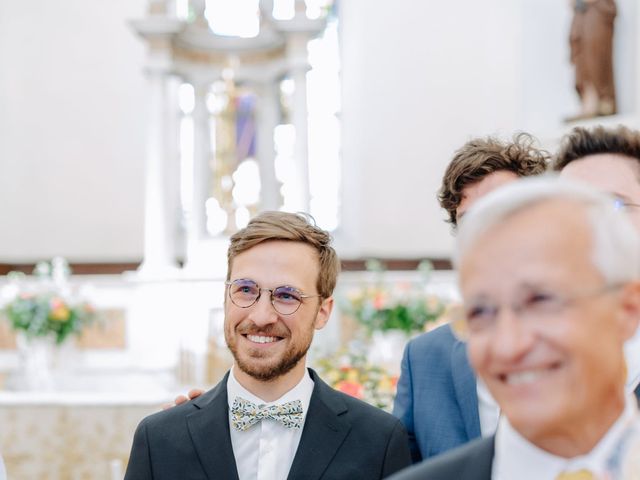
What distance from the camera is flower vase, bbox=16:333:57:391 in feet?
24.8

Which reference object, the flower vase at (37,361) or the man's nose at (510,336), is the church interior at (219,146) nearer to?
the flower vase at (37,361)

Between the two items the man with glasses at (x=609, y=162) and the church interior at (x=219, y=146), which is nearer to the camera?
the man with glasses at (x=609, y=162)

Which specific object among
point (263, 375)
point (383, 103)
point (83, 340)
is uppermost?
point (383, 103)

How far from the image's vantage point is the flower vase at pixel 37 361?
24.8 feet

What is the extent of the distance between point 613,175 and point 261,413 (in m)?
0.94

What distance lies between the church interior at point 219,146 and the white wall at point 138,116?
1.0 inches

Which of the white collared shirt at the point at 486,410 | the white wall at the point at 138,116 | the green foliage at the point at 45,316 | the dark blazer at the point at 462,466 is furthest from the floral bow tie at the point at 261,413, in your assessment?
the white wall at the point at 138,116

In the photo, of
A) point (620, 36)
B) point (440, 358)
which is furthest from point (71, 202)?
point (440, 358)

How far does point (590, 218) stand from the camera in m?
1.05

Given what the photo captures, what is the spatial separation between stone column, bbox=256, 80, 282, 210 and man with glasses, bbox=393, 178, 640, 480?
895 cm

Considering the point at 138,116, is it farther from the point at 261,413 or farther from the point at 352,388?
the point at 261,413

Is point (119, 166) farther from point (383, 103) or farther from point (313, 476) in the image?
point (313, 476)

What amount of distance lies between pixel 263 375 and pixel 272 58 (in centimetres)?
807

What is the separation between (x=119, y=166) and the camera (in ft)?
38.9
